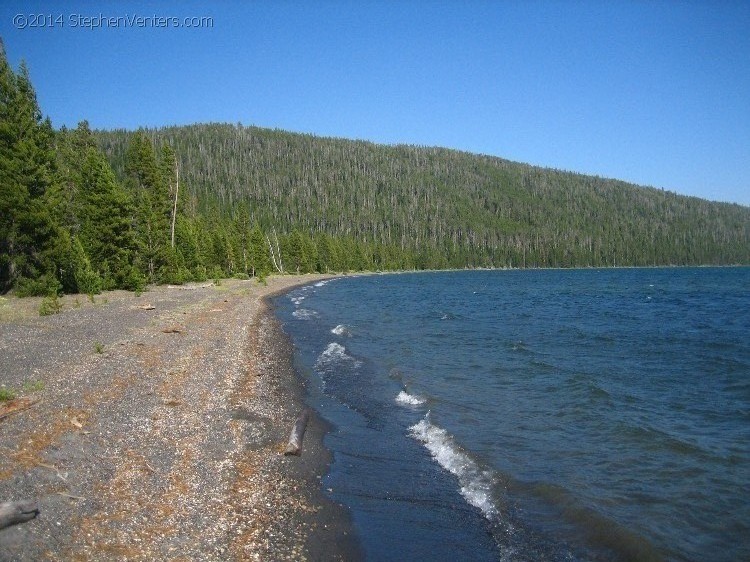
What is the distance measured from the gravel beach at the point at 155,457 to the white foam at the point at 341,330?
10.8 metres

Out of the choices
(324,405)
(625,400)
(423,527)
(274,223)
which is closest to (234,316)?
(324,405)

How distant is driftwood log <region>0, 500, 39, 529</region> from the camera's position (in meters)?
6.74

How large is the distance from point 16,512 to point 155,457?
3252mm

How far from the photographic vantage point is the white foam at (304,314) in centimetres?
3931

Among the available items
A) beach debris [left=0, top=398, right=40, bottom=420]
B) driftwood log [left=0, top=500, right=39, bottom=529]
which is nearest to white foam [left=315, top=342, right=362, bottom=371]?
beach debris [left=0, top=398, right=40, bottom=420]

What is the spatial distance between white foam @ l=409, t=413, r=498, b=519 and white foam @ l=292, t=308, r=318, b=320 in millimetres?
25554

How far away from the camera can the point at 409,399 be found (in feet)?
55.7

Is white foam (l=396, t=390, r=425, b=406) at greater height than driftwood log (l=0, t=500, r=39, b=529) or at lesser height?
lesser

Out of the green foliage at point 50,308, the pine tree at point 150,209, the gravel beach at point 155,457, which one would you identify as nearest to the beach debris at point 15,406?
the gravel beach at point 155,457

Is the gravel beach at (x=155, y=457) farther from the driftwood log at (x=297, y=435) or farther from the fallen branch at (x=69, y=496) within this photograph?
the driftwood log at (x=297, y=435)

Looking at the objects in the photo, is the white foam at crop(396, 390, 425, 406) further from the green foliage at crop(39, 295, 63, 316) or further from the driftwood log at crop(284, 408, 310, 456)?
the green foliage at crop(39, 295, 63, 316)

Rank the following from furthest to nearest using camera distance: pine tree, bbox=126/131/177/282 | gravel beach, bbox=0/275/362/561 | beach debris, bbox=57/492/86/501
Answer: pine tree, bbox=126/131/177/282 → beach debris, bbox=57/492/86/501 → gravel beach, bbox=0/275/362/561

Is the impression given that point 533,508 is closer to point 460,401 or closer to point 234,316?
point 460,401

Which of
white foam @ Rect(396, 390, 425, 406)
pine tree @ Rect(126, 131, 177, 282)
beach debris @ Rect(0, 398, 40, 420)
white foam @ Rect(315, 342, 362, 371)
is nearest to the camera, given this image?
beach debris @ Rect(0, 398, 40, 420)
